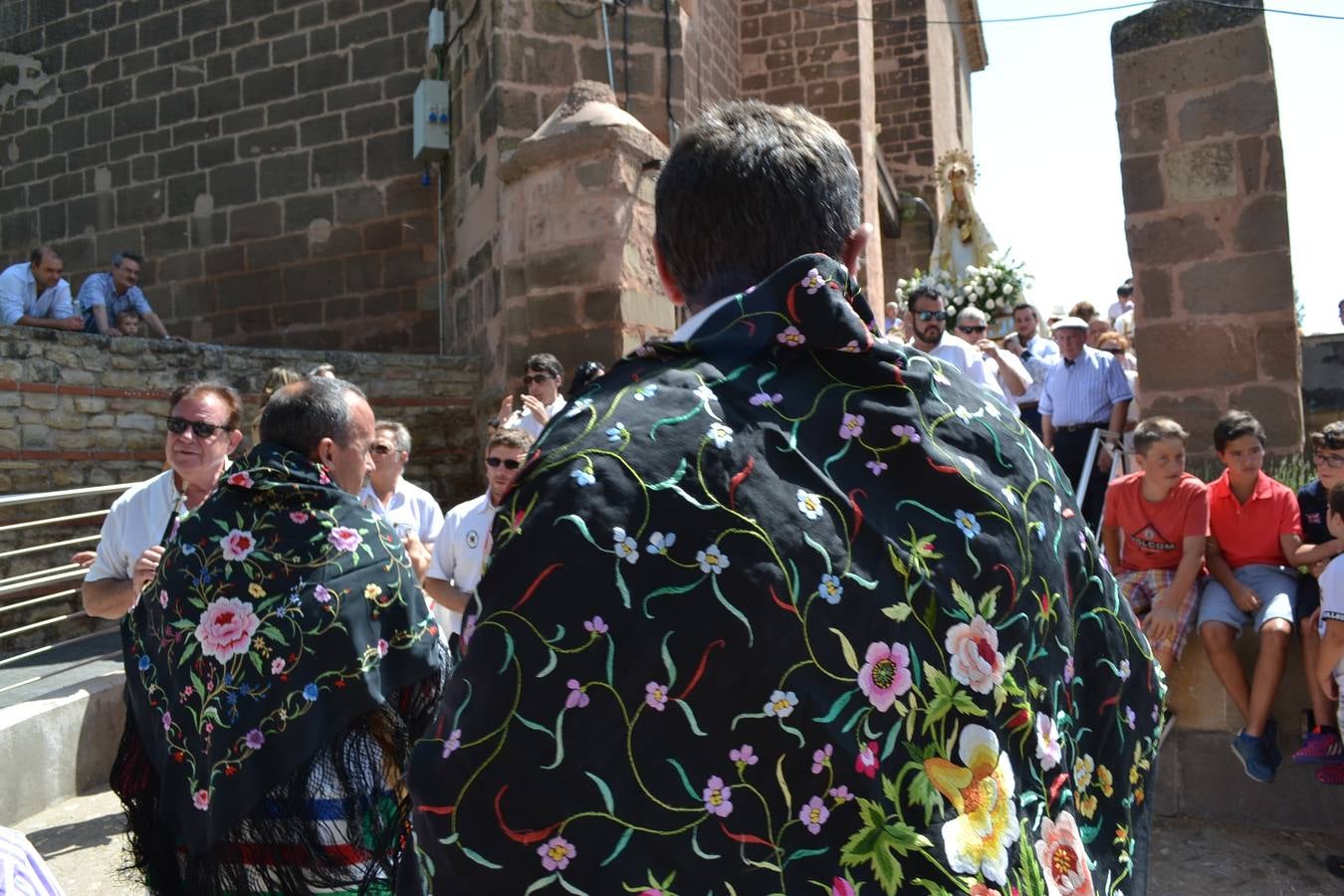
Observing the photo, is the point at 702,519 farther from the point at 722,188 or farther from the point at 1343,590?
the point at 1343,590

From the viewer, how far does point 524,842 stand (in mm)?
1167

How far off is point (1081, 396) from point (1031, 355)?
5.22 feet

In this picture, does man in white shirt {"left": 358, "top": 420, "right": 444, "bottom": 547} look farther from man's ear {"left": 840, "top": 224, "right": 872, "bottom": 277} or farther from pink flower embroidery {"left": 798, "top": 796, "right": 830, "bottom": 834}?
pink flower embroidery {"left": 798, "top": 796, "right": 830, "bottom": 834}

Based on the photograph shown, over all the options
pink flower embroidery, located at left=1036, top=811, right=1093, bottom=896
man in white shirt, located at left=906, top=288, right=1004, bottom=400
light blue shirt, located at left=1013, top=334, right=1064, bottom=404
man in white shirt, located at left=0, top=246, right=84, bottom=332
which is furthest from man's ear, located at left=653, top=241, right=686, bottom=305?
man in white shirt, located at left=0, top=246, right=84, bottom=332

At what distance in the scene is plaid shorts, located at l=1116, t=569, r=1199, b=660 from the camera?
488 cm

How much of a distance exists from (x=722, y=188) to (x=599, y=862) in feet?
2.56

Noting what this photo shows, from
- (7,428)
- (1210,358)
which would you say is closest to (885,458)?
(1210,358)

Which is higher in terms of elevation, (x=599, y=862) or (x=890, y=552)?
(x=890, y=552)

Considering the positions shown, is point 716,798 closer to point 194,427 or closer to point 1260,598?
point 194,427

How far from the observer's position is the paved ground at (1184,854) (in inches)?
161

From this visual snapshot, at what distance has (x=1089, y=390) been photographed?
7.37 meters

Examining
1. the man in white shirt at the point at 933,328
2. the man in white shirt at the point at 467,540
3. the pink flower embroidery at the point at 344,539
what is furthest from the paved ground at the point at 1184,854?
the man in white shirt at the point at 933,328

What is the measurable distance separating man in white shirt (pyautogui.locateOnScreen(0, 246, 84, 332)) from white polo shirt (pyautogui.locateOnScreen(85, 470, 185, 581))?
6594mm

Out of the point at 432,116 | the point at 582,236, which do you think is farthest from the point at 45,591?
the point at 432,116
